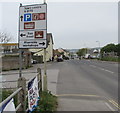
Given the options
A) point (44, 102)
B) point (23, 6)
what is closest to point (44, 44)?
point (23, 6)

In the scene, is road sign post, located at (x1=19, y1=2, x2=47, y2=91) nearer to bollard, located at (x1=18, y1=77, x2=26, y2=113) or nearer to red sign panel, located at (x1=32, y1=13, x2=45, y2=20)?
red sign panel, located at (x1=32, y1=13, x2=45, y2=20)

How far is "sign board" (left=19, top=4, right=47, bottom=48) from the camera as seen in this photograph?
242 inches

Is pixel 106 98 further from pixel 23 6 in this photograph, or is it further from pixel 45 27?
pixel 23 6

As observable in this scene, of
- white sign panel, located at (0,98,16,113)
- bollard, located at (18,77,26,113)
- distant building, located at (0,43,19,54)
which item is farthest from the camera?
distant building, located at (0,43,19,54)

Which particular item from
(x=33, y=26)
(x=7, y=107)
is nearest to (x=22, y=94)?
(x=7, y=107)

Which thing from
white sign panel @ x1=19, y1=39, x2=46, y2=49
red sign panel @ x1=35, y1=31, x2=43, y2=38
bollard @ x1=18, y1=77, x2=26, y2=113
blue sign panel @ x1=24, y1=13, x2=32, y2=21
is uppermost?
blue sign panel @ x1=24, y1=13, x2=32, y2=21

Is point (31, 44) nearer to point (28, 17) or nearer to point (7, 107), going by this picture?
point (28, 17)

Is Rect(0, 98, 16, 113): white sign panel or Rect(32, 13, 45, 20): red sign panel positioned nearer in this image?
Rect(0, 98, 16, 113): white sign panel

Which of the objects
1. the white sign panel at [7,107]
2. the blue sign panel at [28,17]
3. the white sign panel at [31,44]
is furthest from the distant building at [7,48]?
the white sign panel at [7,107]

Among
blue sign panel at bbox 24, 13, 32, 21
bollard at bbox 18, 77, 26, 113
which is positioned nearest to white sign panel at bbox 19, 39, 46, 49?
blue sign panel at bbox 24, 13, 32, 21

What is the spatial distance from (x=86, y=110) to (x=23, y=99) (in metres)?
2.18

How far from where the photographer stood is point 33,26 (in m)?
6.21

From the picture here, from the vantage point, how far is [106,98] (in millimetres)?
7125

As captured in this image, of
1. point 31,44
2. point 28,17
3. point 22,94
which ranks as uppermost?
point 28,17
